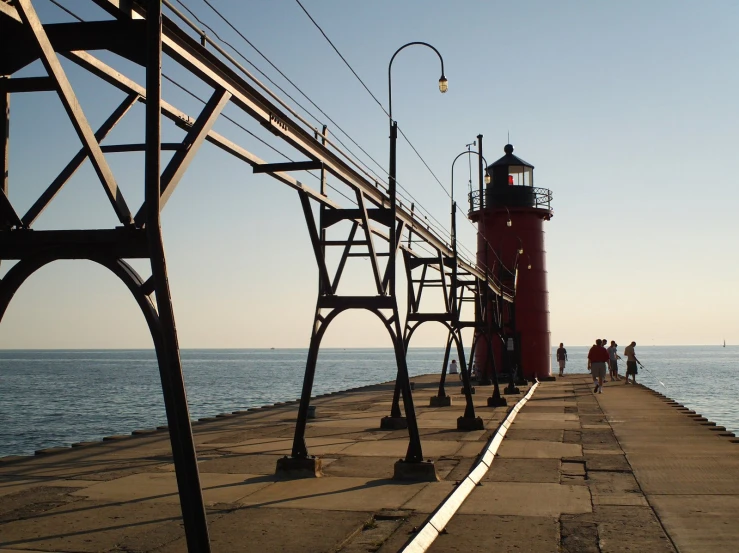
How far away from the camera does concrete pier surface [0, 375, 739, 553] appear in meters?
8.52

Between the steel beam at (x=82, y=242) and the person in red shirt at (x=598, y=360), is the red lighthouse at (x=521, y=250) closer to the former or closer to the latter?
the person in red shirt at (x=598, y=360)

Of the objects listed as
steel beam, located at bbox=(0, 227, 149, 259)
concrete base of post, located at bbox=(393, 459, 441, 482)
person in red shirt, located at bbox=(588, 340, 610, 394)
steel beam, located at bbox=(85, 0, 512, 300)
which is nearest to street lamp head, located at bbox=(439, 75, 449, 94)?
steel beam, located at bbox=(85, 0, 512, 300)

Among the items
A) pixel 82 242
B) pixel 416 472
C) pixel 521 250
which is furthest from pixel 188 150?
pixel 521 250

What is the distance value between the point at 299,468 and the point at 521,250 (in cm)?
2951

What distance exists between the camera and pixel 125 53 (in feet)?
21.3

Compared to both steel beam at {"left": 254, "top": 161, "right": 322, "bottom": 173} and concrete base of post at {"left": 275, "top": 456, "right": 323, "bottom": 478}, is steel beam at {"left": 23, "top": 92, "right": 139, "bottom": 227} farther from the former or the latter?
concrete base of post at {"left": 275, "top": 456, "right": 323, "bottom": 478}

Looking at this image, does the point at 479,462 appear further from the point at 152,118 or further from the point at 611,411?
the point at 611,411

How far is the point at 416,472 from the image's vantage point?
39.8 ft

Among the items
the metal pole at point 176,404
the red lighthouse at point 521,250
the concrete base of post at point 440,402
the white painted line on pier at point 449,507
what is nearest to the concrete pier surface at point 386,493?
the white painted line on pier at point 449,507

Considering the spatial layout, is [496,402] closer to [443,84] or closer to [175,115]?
[443,84]

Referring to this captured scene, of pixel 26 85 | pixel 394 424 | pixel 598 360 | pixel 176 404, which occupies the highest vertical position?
pixel 26 85

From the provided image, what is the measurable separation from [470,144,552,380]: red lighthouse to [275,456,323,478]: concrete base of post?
2827 centimetres

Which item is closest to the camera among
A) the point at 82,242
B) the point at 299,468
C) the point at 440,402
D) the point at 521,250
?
the point at 82,242

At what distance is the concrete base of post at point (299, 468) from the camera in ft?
41.1
